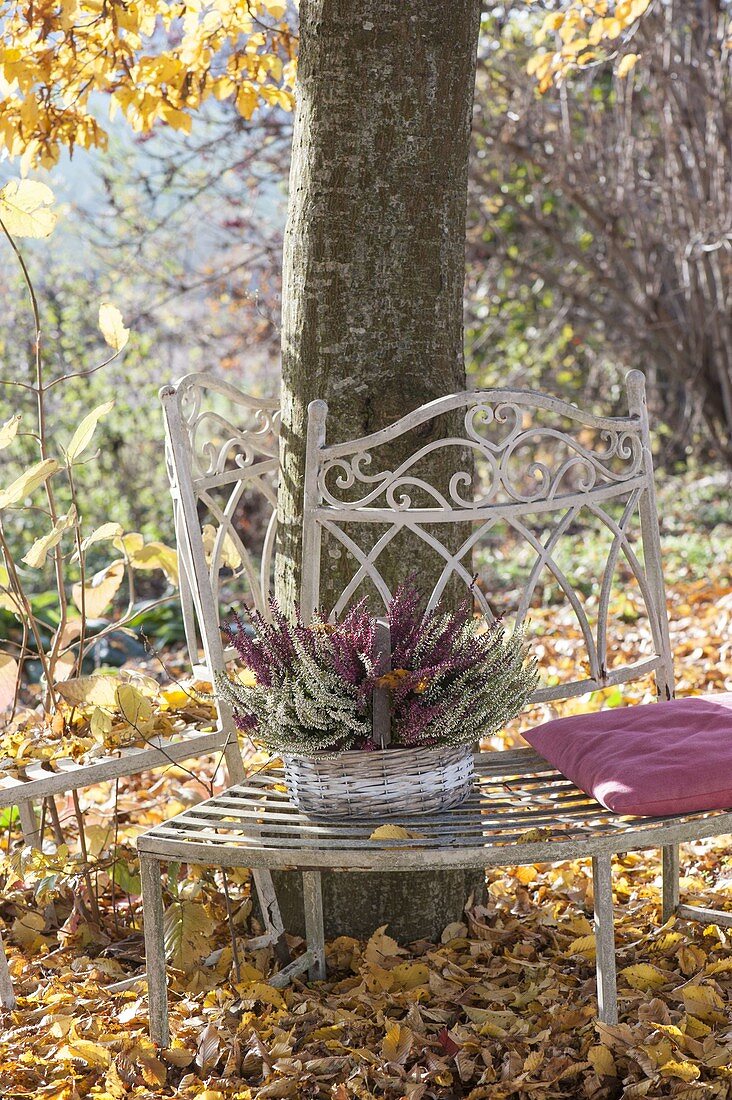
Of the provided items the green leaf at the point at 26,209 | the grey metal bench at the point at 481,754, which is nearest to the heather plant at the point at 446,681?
the grey metal bench at the point at 481,754

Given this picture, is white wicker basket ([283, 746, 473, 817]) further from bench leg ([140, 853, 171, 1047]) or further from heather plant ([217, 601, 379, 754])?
bench leg ([140, 853, 171, 1047])

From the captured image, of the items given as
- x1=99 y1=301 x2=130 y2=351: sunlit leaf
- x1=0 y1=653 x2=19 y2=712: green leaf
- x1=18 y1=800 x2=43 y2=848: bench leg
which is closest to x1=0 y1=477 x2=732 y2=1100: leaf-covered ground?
x1=18 y1=800 x2=43 y2=848: bench leg

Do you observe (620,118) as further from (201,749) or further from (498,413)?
(201,749)

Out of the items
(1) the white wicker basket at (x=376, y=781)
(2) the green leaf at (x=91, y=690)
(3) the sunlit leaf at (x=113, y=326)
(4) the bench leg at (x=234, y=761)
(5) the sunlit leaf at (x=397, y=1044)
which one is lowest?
(5) the sunlit leaf at (x=397, y=1044)

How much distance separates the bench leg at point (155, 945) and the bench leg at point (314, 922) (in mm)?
416

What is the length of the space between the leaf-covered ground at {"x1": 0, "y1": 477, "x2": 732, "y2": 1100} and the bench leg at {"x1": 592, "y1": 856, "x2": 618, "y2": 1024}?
57 millimetres

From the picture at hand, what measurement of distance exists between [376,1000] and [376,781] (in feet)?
1.79

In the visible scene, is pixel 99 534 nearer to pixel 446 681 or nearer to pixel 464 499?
pixel 464 499

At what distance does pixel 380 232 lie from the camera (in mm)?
2291

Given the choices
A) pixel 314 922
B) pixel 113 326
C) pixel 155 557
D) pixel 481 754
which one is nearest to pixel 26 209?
pixel 113 326

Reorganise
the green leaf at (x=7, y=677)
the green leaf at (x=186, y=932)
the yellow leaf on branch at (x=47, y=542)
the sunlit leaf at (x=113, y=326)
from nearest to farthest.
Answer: the green leaf at (x=186, y=932), the yellow leaf on branch at (x=47, y=542), the sunlit leaf at (x=113, y=326), the green leaf at (x=7, y=677)

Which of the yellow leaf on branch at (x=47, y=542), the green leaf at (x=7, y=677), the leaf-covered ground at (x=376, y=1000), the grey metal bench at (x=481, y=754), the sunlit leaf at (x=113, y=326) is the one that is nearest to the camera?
the grey metal bench at (x=481, y=754)

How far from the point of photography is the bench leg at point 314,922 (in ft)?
7.52

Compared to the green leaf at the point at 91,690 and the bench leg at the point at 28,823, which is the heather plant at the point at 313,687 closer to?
the green leaf at the point at 91,690
